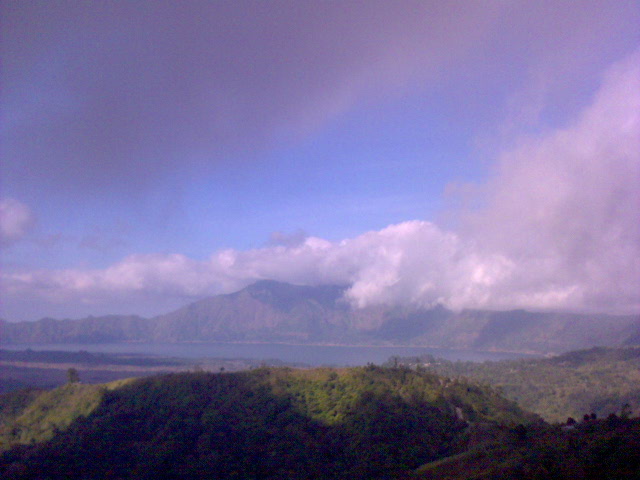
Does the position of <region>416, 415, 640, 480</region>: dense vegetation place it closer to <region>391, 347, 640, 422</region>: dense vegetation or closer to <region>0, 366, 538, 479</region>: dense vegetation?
<region>0, 366, 538, 479</region>: dense vegetation

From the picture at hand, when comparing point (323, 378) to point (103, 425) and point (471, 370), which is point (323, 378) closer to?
point (103, 425)

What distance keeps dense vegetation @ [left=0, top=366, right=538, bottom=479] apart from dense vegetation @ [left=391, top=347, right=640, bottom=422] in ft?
74.1

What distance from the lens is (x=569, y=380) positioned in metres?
112

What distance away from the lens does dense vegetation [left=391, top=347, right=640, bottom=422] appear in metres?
87.3

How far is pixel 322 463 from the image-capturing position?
131 feet

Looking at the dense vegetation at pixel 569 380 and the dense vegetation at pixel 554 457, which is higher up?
the dense vegetation at pixel 554 457

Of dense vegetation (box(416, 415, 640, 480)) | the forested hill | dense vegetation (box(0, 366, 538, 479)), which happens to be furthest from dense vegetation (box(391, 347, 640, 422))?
dense vegetation (box(416, 415, 640, 480))

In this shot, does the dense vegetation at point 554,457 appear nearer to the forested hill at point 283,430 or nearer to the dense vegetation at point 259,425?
the forested hill at point 283,430

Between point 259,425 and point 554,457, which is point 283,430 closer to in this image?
point 259,425

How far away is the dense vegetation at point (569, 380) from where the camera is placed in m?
87.3

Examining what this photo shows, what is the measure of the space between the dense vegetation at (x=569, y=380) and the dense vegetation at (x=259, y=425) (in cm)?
2259

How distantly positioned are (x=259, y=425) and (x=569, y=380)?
94.4 meters

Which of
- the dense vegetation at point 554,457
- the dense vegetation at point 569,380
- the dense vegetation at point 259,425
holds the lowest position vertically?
the dense vegetation at point 569,380

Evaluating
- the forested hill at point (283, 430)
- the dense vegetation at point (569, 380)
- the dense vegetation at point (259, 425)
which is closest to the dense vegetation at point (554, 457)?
the forested hill at point (283, 430)
